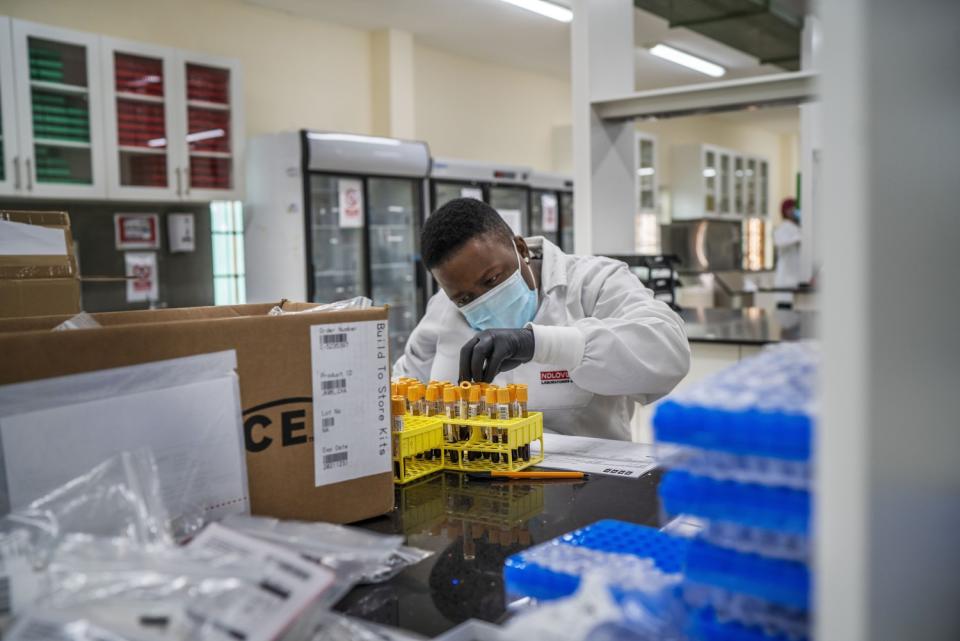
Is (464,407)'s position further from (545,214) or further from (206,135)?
(545,214)

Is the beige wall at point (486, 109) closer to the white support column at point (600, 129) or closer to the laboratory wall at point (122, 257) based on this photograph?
the laboratory wall at point (122, 257)

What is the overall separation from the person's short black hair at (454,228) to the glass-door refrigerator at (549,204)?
4.80 metres

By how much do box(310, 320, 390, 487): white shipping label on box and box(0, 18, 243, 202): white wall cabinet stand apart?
3.67 meters

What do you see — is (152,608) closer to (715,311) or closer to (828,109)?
(828,109)

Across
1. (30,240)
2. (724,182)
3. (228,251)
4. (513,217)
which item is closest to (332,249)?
(228,251)

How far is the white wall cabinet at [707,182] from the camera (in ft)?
31.7

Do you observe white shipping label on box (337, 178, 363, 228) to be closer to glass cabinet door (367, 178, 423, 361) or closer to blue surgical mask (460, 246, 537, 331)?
glass cabinet door (367, 178, 423, 361)

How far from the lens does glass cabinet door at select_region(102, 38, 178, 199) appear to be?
4387 millimetres

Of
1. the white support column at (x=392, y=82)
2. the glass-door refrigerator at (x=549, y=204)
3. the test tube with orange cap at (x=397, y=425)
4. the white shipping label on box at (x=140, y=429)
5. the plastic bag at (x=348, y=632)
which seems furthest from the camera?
the glass-door refrigerator at (x=549, y=204)

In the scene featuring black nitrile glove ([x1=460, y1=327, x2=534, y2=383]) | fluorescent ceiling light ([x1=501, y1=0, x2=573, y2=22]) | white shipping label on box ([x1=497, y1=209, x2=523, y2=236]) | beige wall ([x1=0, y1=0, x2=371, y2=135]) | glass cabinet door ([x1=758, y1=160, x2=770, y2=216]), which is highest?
fluorescent ceiling light ([x1=501, y1=0, x2=573, y2=22])


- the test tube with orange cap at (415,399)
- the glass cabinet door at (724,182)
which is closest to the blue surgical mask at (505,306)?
the test tube with orange cap at (415,399)

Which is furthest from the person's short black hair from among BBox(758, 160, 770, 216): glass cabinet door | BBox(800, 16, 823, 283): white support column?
BBox(758, 160, 770, 216): glass cabinet door

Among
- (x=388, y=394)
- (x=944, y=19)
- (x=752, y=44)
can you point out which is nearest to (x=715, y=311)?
(x=752, y=44)

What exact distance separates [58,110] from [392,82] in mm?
2937
